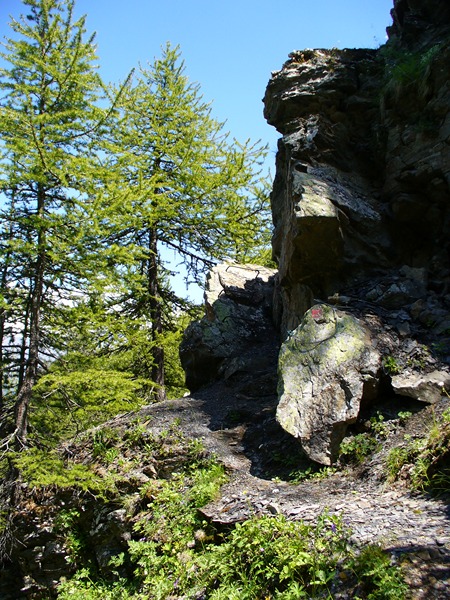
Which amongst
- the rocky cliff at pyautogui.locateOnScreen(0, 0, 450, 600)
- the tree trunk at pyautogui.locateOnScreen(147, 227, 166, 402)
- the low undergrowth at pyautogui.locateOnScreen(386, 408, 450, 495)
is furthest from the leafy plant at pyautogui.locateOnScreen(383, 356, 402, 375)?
the tree trunk at pyautogui.locateOnScreen(147, 227, 166, 402)

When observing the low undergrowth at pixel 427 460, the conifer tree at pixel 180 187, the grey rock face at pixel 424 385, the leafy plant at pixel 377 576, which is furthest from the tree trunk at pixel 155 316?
the leafy plant at pixel 377 576

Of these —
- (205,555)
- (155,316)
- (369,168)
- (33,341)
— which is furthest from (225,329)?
(205,555)

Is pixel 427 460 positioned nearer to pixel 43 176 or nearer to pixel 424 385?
pixel 424 385

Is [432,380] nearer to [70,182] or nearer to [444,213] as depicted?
[444,213]

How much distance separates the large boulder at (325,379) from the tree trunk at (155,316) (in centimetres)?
460

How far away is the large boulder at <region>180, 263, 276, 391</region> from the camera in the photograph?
10172 mm

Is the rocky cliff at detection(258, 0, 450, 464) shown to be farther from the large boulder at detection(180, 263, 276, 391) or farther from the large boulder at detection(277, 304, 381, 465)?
the large boulder at detection(180, 263, 276, 391)

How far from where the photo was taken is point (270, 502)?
5.16m

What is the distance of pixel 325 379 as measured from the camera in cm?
623

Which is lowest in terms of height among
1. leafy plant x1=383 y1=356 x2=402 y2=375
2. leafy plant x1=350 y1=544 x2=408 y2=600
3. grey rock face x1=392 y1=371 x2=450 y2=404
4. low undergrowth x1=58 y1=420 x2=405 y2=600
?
low undergrowth x1=58 y1=420 x2=405 y2=600

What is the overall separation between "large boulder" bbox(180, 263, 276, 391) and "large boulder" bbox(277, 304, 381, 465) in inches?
118

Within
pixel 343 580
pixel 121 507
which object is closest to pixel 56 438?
pixel 121 507

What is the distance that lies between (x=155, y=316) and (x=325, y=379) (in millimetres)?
6601

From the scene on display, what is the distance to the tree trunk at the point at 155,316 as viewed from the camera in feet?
36.4
